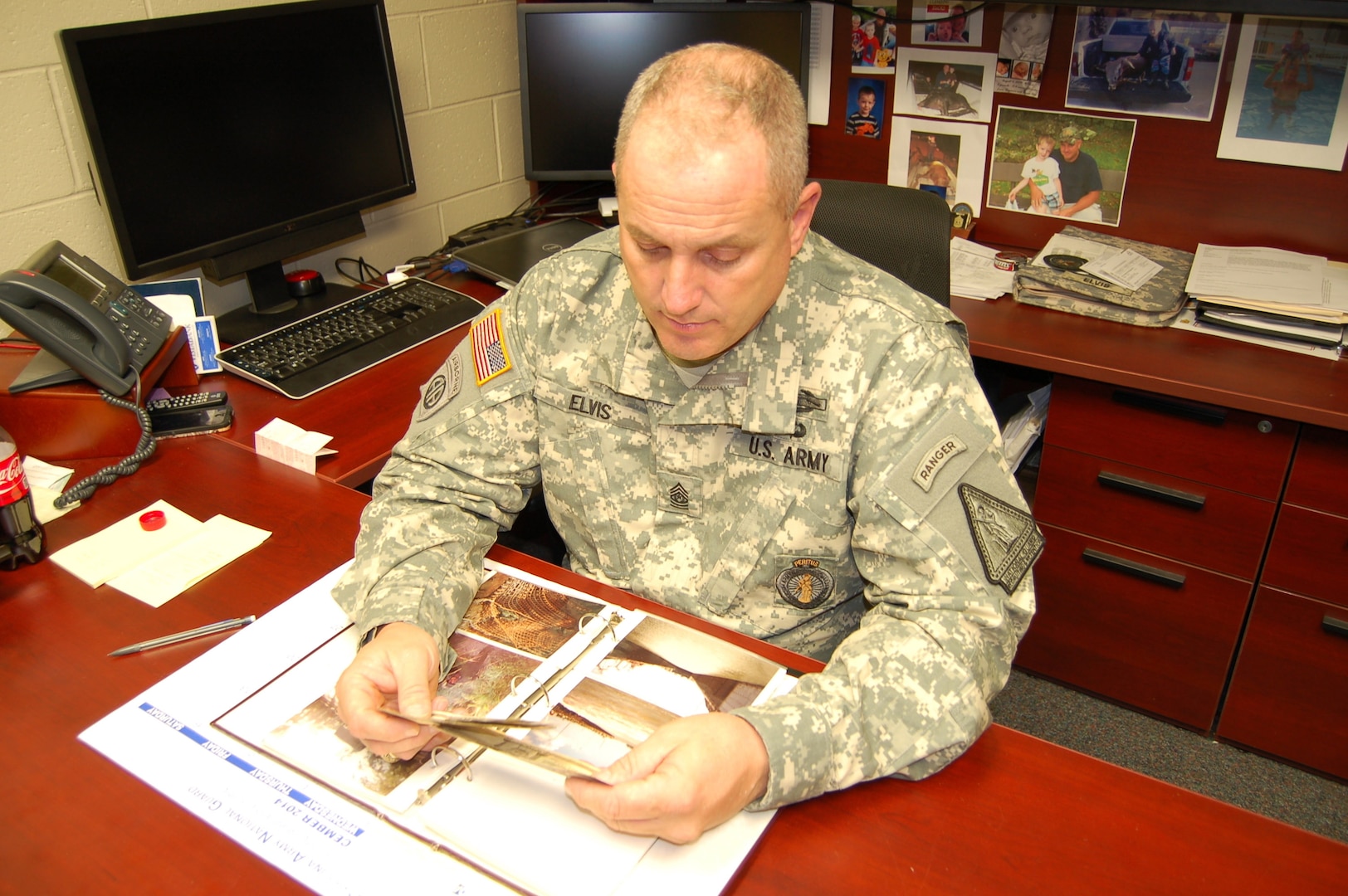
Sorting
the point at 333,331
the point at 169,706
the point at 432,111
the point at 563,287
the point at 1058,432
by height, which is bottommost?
the point at 1058,432

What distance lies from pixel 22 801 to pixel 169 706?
136 mm

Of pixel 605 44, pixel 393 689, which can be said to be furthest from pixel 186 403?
pixel 605 44

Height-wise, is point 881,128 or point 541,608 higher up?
point 881,128

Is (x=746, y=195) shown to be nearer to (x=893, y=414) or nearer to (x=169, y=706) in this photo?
(x=893, y=414)

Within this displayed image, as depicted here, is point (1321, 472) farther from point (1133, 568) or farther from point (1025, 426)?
point (1025, 426)

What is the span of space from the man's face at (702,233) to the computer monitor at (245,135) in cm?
93

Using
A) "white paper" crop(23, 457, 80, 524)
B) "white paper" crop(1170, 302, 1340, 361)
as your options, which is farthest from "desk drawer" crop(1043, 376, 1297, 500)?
"white paper" crop(23, 457, 80, 524)

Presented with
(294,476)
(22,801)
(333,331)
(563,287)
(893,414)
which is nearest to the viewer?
(22,801)

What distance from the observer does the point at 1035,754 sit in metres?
0.86

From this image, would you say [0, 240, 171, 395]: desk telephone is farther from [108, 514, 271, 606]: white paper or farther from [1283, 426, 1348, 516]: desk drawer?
[1283, 426, 1348, 516]: desk drawer

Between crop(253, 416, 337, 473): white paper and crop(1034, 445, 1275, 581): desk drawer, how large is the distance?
4.16 ft

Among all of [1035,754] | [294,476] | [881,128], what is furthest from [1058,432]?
[294,476]

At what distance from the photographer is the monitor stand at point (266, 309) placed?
1697 mm

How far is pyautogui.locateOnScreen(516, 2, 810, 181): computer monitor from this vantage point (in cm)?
196
